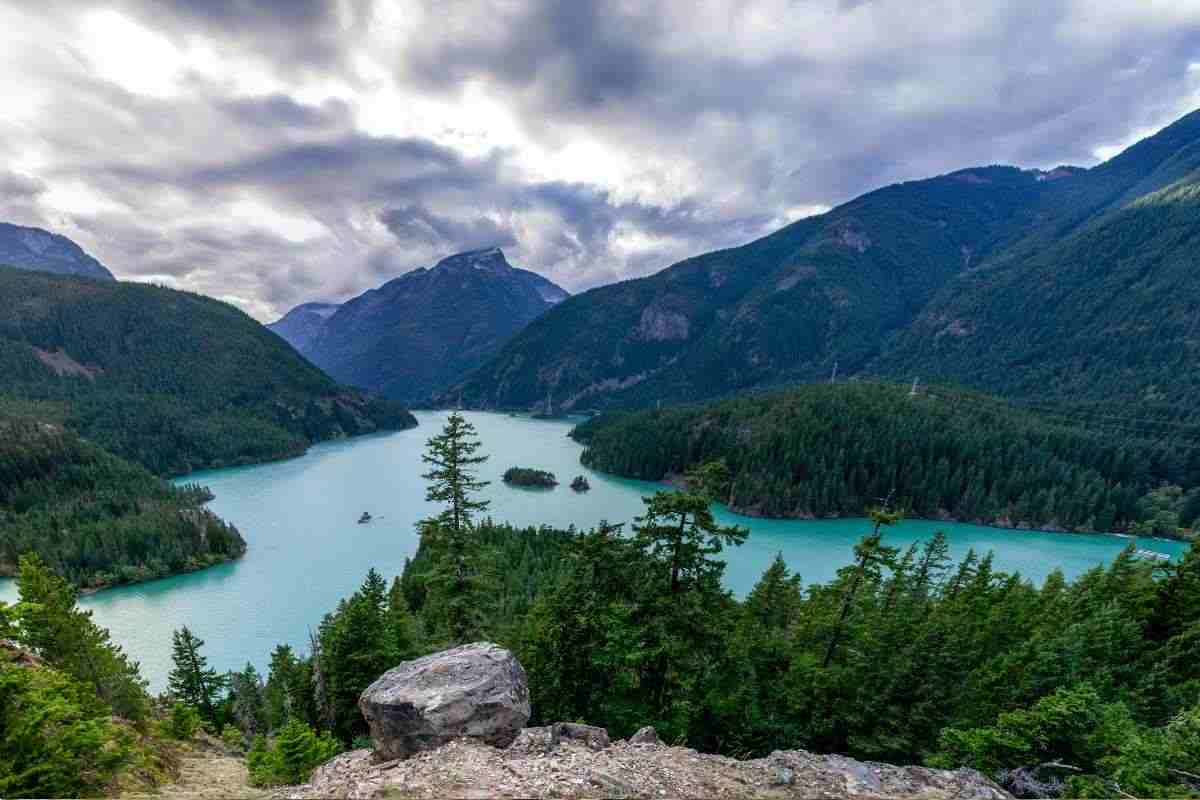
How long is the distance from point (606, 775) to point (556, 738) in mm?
1710

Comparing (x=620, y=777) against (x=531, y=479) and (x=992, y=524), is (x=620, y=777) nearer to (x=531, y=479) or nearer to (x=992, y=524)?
(x=531, y=479)

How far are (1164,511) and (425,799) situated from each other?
123257 millimetres

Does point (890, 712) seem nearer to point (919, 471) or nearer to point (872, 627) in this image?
point (872, 627)

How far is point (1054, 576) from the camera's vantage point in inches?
1170

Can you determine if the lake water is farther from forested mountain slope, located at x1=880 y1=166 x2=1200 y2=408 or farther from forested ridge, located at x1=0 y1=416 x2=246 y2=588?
forested mountain slope, located at x1=880 y1=166 x2=1200 y2=408

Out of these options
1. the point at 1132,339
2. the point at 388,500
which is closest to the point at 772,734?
the point at 388,500

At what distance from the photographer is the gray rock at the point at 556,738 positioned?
9648mm

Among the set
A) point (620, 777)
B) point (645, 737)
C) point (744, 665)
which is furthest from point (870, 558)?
point (620, 777)

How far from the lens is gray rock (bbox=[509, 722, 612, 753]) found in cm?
965

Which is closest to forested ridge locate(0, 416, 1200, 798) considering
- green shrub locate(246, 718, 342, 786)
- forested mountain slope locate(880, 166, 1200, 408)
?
green shrub locate(246, 718, 342, 786)

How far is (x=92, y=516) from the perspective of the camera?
72.7 m

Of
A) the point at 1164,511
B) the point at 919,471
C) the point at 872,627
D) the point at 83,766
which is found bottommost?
the point at 1164,511

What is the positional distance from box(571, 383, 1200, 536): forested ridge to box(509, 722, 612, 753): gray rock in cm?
6712

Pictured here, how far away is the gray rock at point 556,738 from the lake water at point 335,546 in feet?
137
